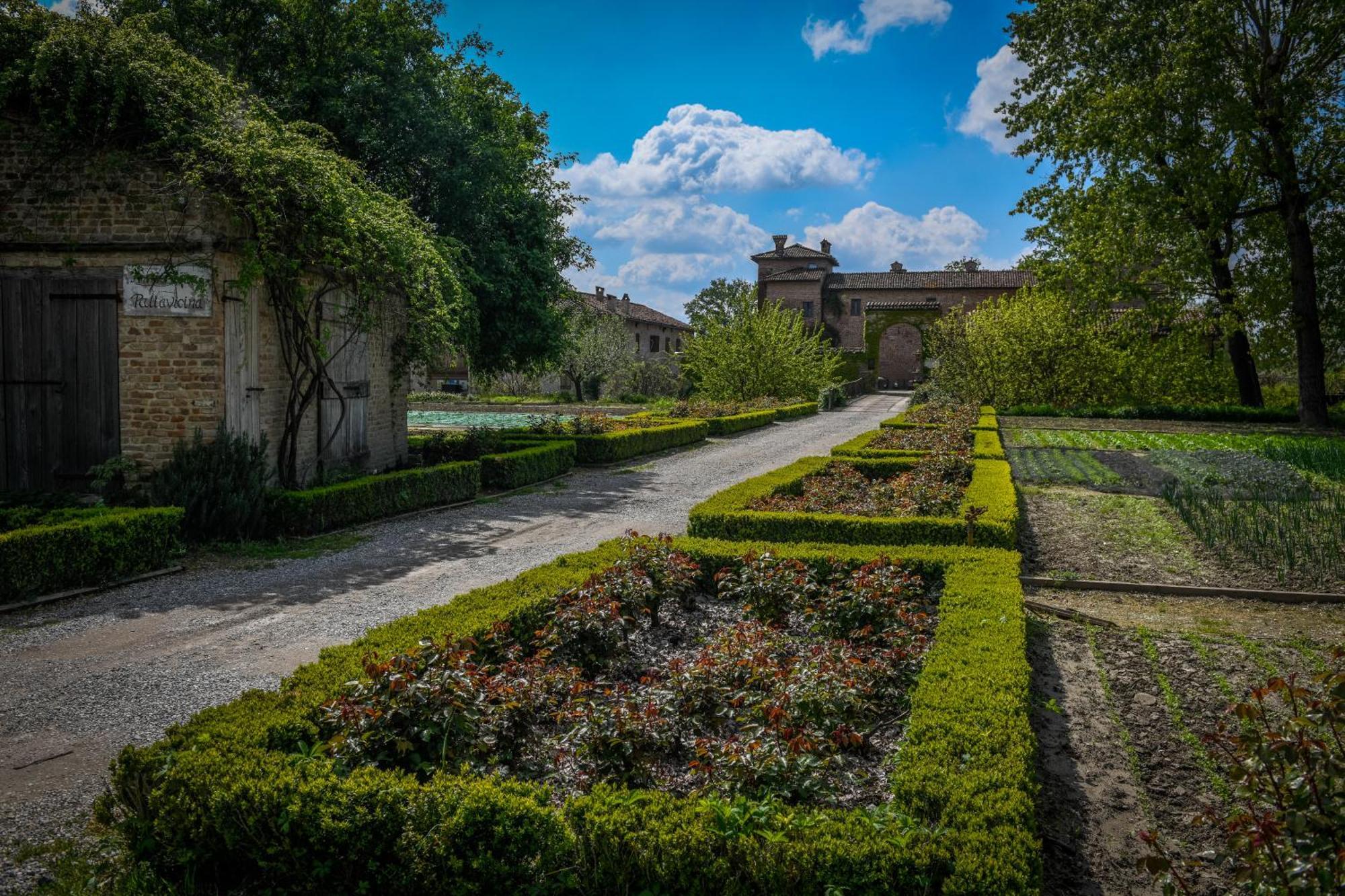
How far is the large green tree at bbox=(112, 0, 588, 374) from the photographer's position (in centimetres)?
1377

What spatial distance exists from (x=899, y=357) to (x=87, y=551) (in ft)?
171

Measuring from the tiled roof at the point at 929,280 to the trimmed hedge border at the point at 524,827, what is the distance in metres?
58.3

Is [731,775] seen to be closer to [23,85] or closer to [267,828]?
[267,828]

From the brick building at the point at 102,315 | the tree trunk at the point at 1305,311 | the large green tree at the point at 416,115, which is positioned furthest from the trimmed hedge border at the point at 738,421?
the brick building at the point at 102,315

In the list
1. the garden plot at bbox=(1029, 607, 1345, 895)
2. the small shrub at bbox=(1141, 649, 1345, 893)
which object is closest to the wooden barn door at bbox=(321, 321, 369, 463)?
the garden plot at bbox=(1029, 607, 1345, 895)

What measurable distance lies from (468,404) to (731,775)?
33.8 m

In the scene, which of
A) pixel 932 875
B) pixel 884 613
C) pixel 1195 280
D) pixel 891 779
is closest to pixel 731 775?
pixel 891 779

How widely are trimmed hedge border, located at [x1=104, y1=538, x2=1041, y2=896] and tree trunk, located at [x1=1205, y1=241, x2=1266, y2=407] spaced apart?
67.2 ft

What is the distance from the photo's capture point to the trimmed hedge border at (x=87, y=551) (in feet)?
21.7

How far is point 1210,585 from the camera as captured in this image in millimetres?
7379

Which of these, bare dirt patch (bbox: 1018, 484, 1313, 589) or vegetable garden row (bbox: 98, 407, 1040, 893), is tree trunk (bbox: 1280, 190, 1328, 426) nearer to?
bare dirt patch (bbox: 1018, 484, 1313, 589)

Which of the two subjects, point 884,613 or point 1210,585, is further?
point 1210,585

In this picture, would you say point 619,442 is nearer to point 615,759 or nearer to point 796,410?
point 615,759

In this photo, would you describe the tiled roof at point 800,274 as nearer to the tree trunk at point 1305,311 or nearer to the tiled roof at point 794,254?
the tiled roof at point 794,254
